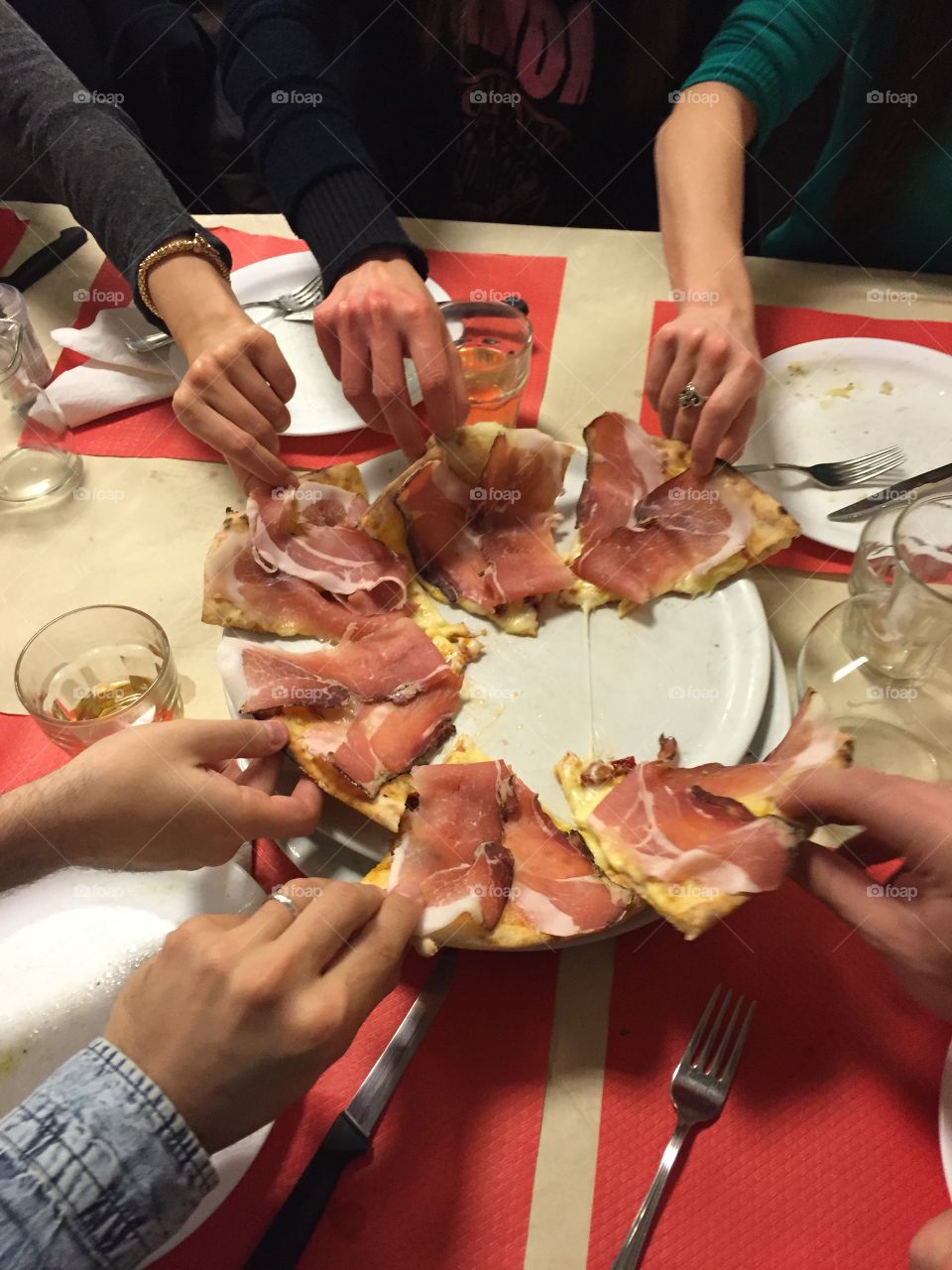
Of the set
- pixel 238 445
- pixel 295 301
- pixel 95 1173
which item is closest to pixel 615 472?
pixel 238 445

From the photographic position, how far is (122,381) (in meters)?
1.44

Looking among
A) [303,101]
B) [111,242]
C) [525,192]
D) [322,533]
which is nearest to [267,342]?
[322,533]

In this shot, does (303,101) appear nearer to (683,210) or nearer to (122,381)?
(122,381)

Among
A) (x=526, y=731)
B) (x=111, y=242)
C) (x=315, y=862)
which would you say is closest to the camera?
(x=315, y=862)

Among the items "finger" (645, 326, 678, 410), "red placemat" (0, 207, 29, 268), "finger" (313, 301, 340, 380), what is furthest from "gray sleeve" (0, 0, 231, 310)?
"finger" (645, 326, 678, 410)

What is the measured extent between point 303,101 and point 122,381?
2.07 feet

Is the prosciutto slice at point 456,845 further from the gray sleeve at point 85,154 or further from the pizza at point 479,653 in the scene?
the gray sleeve at point 85,154

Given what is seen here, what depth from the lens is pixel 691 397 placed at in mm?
1150

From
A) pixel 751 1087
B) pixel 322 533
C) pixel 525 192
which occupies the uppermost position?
pixel 525 192

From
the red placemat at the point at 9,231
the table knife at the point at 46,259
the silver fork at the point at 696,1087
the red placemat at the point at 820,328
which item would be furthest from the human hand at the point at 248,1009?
the red placemat at the point at 9,231

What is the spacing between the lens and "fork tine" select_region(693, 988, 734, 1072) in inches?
32.3

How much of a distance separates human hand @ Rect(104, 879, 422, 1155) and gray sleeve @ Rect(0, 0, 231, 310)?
1.20 metres

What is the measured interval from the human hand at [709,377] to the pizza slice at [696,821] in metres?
0.42

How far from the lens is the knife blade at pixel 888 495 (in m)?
1.16
